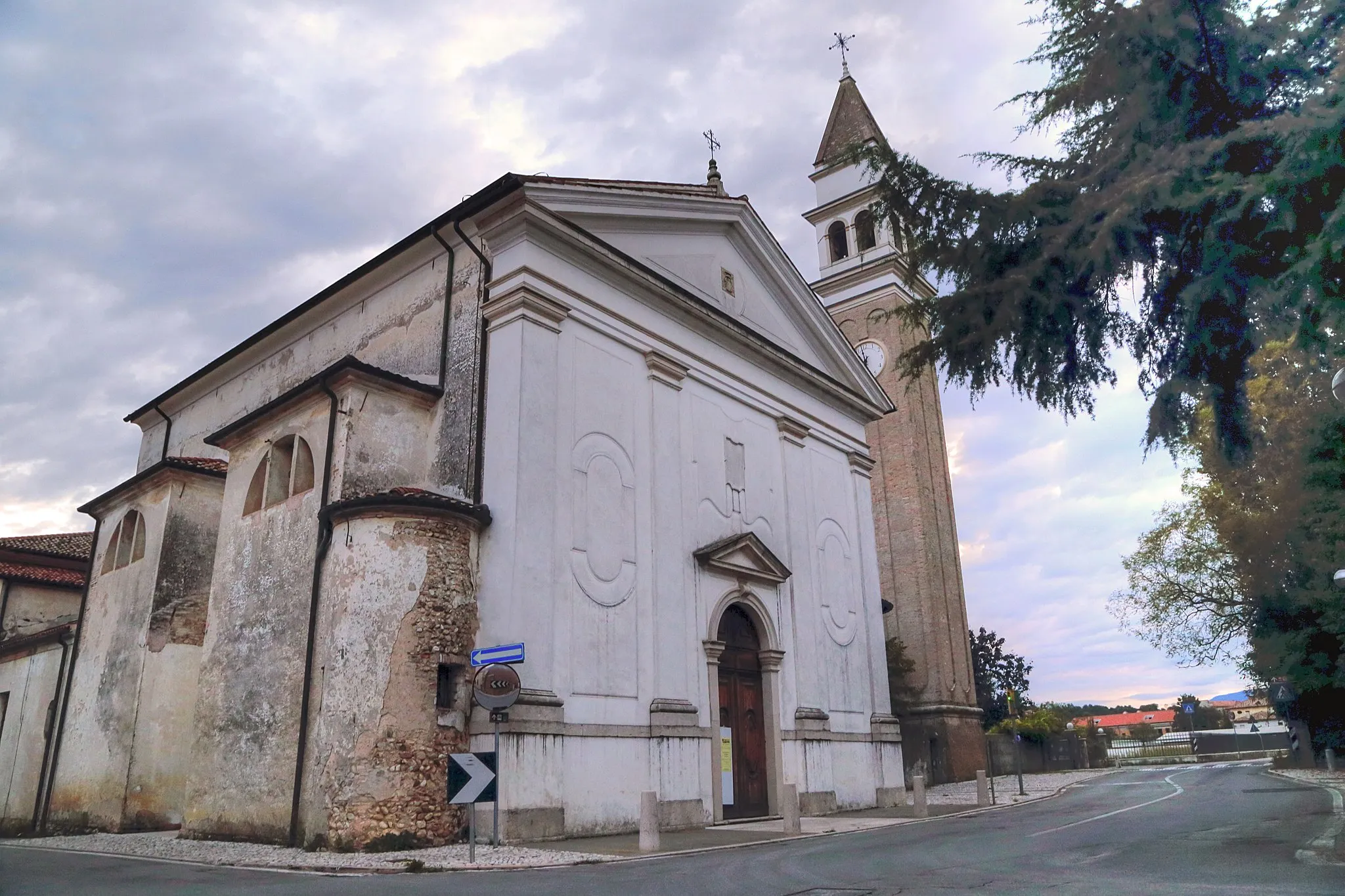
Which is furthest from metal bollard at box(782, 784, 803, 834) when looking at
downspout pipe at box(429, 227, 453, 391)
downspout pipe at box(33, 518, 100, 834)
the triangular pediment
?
downspout pipe at box(33, 518, 100, 834)

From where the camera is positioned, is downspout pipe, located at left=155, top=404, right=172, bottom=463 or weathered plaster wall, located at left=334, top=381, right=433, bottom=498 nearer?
weathered plaster wall, located at left=334, top=381, right=433, bottom=498

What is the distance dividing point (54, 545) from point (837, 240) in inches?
1079

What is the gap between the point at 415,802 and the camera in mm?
11336

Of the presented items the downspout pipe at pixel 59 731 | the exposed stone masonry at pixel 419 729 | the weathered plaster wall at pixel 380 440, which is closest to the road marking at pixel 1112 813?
the exposed stone masonry at pixel 419 729

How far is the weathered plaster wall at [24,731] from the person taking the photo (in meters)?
18.0

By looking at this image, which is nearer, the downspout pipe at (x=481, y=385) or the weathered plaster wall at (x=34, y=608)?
the downspout pipe at (x=481, y=385)

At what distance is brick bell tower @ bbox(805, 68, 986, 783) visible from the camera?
93.0 feet

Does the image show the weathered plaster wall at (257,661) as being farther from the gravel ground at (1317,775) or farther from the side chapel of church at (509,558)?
the gravel ground at (1317,775)

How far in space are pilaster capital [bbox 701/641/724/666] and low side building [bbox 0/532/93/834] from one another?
1285cm

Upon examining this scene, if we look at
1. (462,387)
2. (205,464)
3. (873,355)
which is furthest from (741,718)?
(873,355)

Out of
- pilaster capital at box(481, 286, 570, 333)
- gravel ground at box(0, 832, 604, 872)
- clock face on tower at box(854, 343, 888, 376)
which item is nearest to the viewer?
gravel ground at box(0, 832, 604, 872)

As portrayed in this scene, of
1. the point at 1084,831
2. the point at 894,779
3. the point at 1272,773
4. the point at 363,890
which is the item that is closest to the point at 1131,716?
the point at 1272,773

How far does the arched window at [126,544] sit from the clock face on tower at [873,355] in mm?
23054

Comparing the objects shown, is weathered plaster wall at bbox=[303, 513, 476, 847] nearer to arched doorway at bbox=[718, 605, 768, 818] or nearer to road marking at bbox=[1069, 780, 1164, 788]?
arched doorway at bbox=[718, 605, 768, 818]
